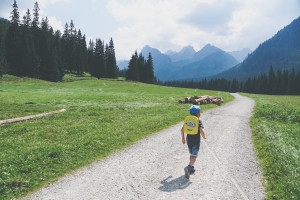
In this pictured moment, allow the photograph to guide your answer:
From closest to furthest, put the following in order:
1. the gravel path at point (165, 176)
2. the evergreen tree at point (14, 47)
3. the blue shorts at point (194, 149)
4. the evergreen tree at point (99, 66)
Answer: the gravel path at point (165, 176), the blue shorts at point (194, 149), the evergreen tree at point (14, 47), the evergreen tree at point (99, 66)

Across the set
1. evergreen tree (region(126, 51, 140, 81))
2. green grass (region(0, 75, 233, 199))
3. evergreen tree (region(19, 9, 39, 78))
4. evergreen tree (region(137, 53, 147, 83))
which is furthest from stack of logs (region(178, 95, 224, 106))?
evergreen tree (region(137, 53, 147, 83))

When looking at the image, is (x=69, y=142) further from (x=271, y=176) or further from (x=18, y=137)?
(x=271, y=176)

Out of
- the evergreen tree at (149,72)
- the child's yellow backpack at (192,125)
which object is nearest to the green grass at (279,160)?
the child's yellow backpack at (192,125)

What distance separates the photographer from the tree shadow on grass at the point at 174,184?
10.7 meters

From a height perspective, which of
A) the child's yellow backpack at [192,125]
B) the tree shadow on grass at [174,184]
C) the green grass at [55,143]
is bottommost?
the tree shadow on grass at [174,184]

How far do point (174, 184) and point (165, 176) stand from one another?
0.90 metres

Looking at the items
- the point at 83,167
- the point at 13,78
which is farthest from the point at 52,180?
the point at 13,78

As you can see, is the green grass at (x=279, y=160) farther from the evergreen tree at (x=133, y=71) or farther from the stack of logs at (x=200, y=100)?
the evergreen tree at (x=133, y=71)

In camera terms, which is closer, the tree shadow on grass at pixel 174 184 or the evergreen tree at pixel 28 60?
the tree shadow on grass at pixel 174 184

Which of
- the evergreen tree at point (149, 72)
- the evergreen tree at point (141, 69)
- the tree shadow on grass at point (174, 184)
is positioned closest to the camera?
the tree shadow on grass at point (174, 184)

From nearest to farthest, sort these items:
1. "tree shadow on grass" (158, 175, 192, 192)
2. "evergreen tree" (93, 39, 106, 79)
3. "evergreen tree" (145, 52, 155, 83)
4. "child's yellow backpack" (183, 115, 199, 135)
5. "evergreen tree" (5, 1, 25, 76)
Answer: "tree shadow on grass" (158, 175, 192, 192), "child's yellow backpack" (183, 115, 199, 135), "evergreen tree" (5, 1, 25, 76), "evergreen tree" (93, 39, 106, 79), "evergreen tree" (145, 52, 155, 83)

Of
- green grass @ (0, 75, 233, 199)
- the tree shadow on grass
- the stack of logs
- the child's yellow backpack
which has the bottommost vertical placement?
the tree shadow on grass

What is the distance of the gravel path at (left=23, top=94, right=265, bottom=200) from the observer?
402 inches

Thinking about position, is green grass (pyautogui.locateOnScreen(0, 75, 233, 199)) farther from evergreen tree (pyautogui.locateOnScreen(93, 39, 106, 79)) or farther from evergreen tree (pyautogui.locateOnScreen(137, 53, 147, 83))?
evergreen tree (pyautogui.locateOnScreen(137, 53, 147, 83))
